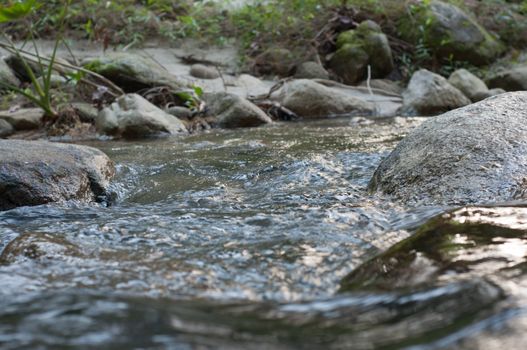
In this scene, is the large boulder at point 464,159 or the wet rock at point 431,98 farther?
the wet rock at point 431,98

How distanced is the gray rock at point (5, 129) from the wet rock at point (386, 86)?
5.74m

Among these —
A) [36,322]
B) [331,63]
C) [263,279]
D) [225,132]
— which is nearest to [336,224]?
[263,279]

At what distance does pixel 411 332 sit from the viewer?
1.16m

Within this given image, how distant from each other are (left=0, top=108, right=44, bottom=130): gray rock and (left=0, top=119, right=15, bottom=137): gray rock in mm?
76

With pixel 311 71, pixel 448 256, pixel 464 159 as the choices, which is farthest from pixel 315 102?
pixel 448 256

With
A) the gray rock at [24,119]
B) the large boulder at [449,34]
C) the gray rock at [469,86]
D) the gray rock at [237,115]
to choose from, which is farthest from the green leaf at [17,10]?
the large boulder at [449,34]

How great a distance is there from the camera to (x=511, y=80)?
868 centimetres

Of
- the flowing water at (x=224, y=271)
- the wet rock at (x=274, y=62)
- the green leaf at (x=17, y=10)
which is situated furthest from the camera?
the wet rock at (x=274, y=62)

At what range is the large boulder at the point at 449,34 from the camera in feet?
33.8

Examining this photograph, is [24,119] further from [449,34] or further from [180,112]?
[449,34]

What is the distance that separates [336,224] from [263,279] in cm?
66

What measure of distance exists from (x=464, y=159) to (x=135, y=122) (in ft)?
13.1

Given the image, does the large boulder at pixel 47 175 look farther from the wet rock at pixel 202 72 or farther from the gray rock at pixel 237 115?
the wet rock at pixel 202 72

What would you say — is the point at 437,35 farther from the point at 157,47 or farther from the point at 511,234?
the point at 511,234
